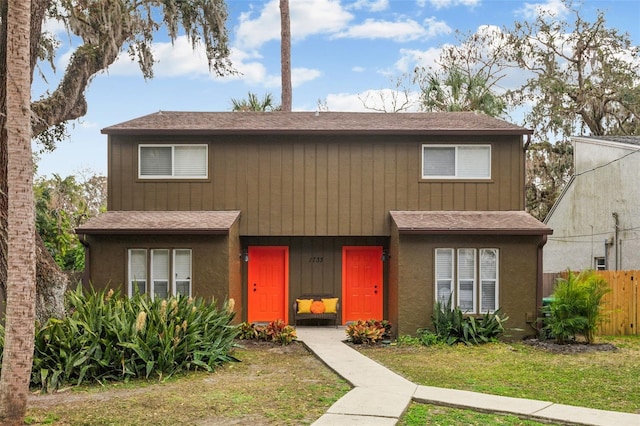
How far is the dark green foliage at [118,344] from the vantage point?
9898 mm

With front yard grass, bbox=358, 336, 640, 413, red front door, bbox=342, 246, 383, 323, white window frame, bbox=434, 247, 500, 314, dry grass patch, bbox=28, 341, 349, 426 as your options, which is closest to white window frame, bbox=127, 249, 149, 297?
dry grass patch, bbox=28, 341, 349, 426

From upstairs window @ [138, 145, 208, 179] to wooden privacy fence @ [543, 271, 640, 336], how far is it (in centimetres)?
989

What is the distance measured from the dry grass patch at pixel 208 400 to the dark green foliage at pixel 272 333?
9.29ft

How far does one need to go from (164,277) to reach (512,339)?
783 centimetres

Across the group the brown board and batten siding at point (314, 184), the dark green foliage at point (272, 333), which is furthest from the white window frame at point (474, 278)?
the dark green foliage at point (272, 333)

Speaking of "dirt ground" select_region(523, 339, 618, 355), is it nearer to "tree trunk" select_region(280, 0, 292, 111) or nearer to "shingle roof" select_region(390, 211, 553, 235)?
"shingle roof" select_region(390, 211, 553, 235)

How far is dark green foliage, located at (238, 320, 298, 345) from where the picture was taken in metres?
14.2

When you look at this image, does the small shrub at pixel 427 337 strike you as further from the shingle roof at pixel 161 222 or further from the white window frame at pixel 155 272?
the white window frame at pixel 155 272

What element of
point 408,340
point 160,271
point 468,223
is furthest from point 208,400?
point 468,223

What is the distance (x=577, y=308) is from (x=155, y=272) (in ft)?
29.9

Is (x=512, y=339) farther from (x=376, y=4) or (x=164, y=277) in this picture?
(x=376, y=4)

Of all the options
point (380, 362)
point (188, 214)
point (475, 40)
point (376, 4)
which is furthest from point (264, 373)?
point (475, 40)

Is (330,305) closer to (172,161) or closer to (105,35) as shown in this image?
(172,161)

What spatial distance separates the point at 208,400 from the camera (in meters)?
8.71
